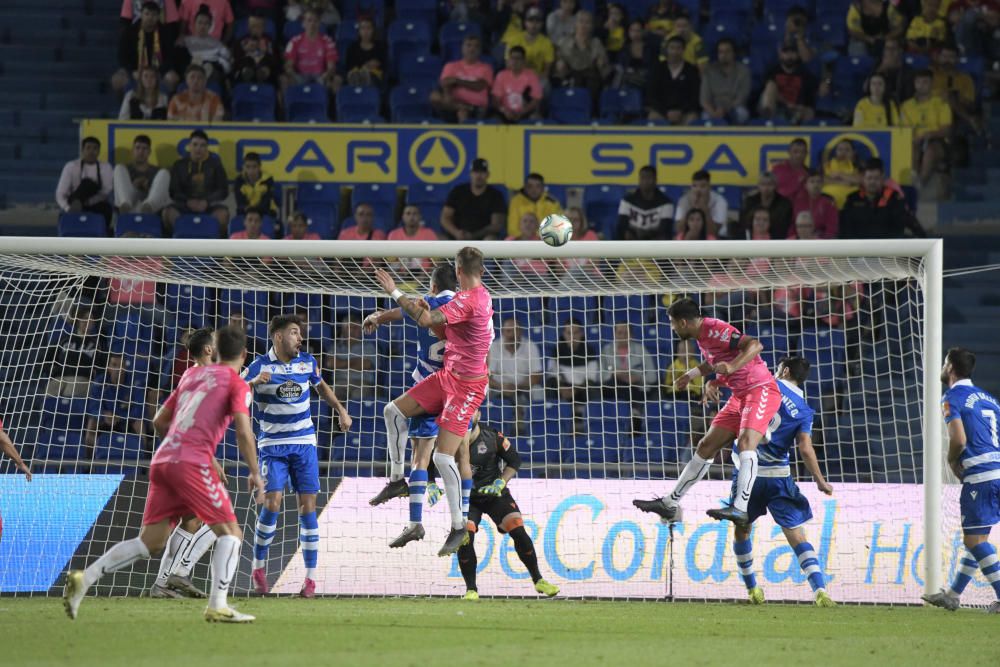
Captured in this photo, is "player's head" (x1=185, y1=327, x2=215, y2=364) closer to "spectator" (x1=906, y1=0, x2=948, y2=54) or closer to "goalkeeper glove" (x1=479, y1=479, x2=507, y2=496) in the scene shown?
"goalkeeper glove" (x1=479, y1=479, x2=507, y2=496)

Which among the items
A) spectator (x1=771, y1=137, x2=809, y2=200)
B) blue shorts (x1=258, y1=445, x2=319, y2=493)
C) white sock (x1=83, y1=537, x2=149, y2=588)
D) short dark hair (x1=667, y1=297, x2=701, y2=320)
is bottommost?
white sock (x1=83, y1=537, x2=149, y2=588)

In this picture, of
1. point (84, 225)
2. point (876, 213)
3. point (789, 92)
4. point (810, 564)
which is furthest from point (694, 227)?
point (84, 225)

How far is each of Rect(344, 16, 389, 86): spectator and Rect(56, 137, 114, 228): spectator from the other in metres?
3.21

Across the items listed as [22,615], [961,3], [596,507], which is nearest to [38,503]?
[22,615]

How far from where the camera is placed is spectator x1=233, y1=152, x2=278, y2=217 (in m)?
15.2

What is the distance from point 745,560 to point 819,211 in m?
5.27

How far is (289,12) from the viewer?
17.6m

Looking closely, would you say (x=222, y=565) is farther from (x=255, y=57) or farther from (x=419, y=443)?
(x=255, y=57)

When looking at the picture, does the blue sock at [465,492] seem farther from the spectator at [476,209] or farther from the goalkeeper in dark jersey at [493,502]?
the spectator at [476,209]

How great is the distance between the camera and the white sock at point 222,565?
26.0 feet

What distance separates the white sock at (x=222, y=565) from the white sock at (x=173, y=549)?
75.6 inches

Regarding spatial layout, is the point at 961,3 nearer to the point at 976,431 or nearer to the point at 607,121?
the point at 607,121

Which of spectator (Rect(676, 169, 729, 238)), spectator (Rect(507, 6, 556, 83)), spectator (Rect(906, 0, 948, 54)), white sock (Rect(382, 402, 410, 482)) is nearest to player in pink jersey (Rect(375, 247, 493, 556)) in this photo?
white sock (Rect(382, 402, 410, 482))

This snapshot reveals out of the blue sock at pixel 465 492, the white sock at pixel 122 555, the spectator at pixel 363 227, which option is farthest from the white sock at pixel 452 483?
the spectator at pixel 363 227
